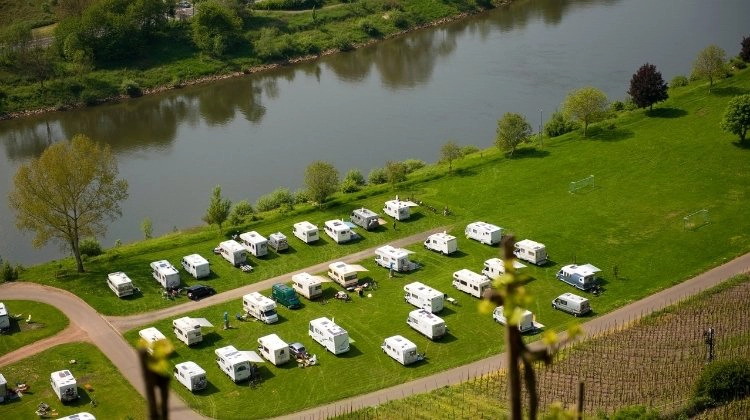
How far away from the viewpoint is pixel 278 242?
4075 cm

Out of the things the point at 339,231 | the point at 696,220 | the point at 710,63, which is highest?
the point at 710,63

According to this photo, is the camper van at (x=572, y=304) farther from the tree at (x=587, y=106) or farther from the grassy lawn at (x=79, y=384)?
the tree at (x=587, y=106)

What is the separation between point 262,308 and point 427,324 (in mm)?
6391

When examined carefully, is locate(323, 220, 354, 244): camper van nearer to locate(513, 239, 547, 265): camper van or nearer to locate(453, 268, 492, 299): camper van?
locate(453, 268, 492, 299): camper van

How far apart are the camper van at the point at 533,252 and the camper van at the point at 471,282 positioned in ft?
10.6

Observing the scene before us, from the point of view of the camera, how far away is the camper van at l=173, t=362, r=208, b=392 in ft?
99.7

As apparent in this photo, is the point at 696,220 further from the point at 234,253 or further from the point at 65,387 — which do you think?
the point at 65,387

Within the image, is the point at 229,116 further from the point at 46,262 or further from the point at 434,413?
the point at 434,413

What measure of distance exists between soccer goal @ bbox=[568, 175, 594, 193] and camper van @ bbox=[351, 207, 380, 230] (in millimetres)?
10595

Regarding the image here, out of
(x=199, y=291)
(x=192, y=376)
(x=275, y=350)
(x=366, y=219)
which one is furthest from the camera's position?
(x=366, y=219)

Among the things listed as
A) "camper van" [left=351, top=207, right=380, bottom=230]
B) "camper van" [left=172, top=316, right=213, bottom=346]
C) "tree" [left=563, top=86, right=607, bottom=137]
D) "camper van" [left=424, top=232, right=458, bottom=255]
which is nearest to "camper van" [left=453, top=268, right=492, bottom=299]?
"camper van" [left=424, top=232, right=458, bottom=255]

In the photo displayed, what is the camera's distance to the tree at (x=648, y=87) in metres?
55.0

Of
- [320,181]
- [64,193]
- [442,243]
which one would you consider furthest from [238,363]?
[320,181]

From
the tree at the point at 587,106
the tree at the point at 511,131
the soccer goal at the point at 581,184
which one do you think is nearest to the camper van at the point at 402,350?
the soccer goal at the point at 581,184
